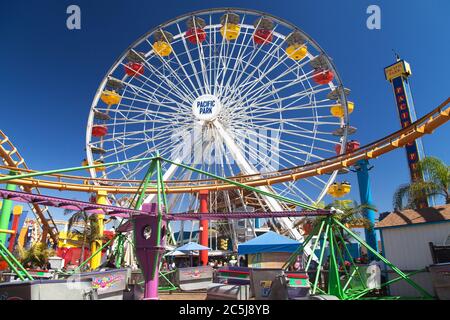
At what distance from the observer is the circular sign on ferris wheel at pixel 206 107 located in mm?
20781

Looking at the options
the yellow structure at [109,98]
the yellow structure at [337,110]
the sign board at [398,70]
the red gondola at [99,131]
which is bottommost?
the yellow structure at [337,110]

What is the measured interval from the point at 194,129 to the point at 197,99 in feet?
6.61

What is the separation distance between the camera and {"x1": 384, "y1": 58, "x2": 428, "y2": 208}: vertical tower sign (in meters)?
22.9

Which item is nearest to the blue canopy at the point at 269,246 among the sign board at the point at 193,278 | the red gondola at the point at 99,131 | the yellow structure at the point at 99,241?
the sign board at the point at 193,278

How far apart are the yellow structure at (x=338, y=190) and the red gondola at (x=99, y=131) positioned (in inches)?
602

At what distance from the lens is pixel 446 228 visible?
9.02 metres

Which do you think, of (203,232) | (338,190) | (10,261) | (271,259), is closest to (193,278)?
(271,259)

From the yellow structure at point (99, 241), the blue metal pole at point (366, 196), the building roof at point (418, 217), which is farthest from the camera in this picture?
the yellow structure at point (99, 241)

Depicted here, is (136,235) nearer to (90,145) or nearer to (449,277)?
(449,277)

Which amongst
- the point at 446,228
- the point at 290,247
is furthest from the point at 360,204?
the point at 446,228

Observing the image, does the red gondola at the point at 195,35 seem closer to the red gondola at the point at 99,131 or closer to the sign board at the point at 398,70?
the red gondola at the point at 99,131

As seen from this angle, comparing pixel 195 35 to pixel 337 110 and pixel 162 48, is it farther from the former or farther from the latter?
pixel 337 110

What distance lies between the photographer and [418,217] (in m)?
9.84

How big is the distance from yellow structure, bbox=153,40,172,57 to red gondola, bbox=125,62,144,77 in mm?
1590
